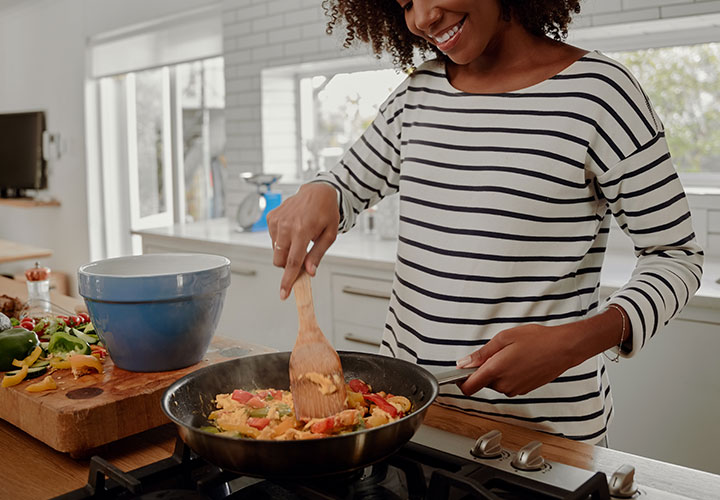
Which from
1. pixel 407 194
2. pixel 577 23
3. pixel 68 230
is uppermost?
pixel 577 23

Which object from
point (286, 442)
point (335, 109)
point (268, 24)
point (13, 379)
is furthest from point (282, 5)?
point (286, 442)

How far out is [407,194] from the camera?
1.22 m

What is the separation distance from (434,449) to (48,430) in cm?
50

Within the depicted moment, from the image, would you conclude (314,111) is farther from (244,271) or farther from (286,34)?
(244,271)

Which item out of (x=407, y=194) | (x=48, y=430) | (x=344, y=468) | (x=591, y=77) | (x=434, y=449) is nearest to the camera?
(x=344, y=468)

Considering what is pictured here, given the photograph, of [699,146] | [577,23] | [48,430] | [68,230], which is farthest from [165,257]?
[68,230]

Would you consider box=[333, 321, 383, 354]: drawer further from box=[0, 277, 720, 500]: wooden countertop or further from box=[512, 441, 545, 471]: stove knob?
box=[512, 441, 545, 471]: stove knob

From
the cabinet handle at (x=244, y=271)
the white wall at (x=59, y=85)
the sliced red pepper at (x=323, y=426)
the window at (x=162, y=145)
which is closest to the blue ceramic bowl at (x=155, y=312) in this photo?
the sliced red pepper at (x=323, y=426)

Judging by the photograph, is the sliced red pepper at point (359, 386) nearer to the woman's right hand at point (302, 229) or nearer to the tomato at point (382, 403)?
the tomato at point (382, 403)

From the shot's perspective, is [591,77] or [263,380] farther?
[591,77]

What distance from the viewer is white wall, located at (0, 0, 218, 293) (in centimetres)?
516

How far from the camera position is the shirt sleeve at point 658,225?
982mm

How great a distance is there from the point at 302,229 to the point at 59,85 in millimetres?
5102

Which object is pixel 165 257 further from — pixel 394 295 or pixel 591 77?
pixel 591 77
